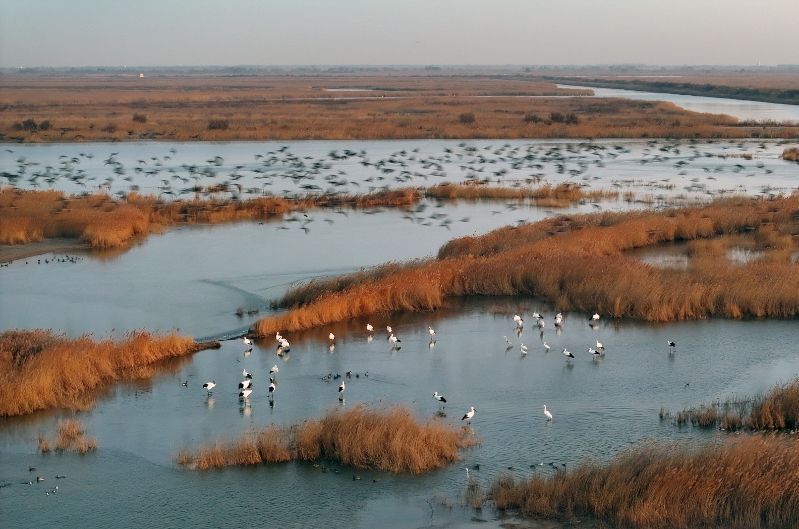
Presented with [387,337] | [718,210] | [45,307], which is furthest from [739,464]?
[718,210]

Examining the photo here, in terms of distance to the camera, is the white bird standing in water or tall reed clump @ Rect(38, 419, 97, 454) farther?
the white bird standing in water

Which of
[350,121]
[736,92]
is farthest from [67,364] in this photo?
[736,92]

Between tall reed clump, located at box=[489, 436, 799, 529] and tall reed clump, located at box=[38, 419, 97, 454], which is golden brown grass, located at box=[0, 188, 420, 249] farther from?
tall reed clump, located at box=[489, 436, 799, 529]

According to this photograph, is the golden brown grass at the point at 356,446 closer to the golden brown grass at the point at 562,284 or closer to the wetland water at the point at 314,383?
the wetland water at the point at 314,383

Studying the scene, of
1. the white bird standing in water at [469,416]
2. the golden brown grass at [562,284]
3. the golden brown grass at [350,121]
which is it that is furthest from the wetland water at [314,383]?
the golden brown grass at [350,121]

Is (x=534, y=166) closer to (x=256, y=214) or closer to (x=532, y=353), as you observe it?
(x=256, y=214)

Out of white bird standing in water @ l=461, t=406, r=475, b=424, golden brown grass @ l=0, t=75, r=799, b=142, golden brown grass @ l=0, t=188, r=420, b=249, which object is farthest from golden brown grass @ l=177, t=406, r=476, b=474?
golden brown grass @ l=0, t=75, r=799, b=142
